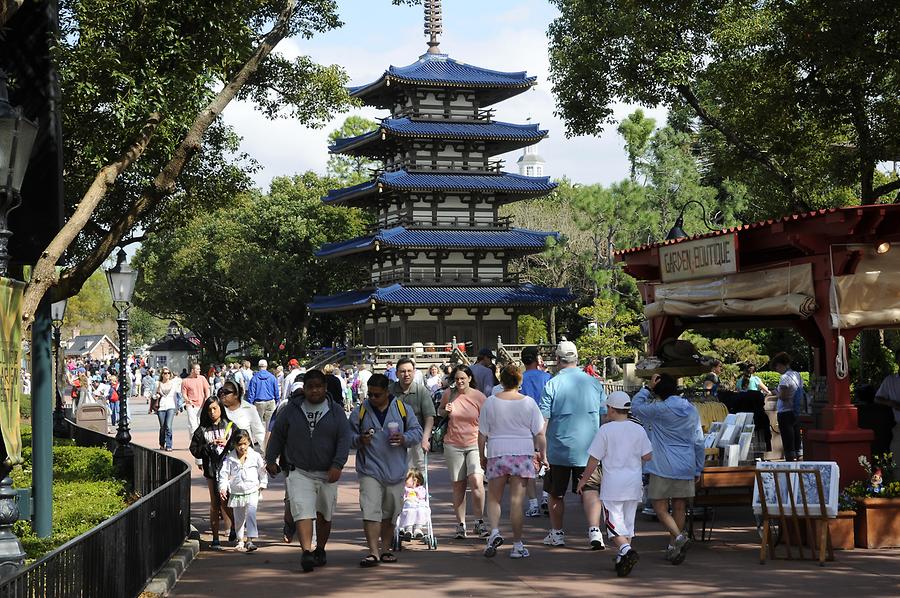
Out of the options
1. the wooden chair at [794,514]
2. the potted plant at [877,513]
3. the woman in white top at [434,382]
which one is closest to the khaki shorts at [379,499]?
the wooden chair at [794,514]

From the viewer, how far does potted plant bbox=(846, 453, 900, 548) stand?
1058cm

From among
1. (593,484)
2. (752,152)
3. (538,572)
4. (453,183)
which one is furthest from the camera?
(453,183)

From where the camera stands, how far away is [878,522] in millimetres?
10609

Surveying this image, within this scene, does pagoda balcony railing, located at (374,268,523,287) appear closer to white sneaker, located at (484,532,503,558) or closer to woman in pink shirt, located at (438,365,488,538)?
woman in pink shirt, located at (438,365,488,538)

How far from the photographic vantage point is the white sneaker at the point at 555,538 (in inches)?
436

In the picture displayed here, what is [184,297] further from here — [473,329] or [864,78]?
[864,78]

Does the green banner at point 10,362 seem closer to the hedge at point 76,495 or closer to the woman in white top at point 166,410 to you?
the hedge at point 76,495

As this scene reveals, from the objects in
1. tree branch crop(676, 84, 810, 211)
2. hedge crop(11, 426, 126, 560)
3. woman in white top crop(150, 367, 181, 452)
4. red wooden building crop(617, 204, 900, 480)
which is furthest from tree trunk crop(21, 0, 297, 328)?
tree branch crop(676, 84, 810, 211)

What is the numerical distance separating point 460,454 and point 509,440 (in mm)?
1314

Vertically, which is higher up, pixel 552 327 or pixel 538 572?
pixel 552 327

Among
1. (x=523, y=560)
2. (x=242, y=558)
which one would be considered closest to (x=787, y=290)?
(x=523, y=560)

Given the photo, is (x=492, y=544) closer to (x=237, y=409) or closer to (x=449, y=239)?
(x=237, y=409)

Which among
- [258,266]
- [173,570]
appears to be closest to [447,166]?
[258,266]

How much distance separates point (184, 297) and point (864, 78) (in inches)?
2195
